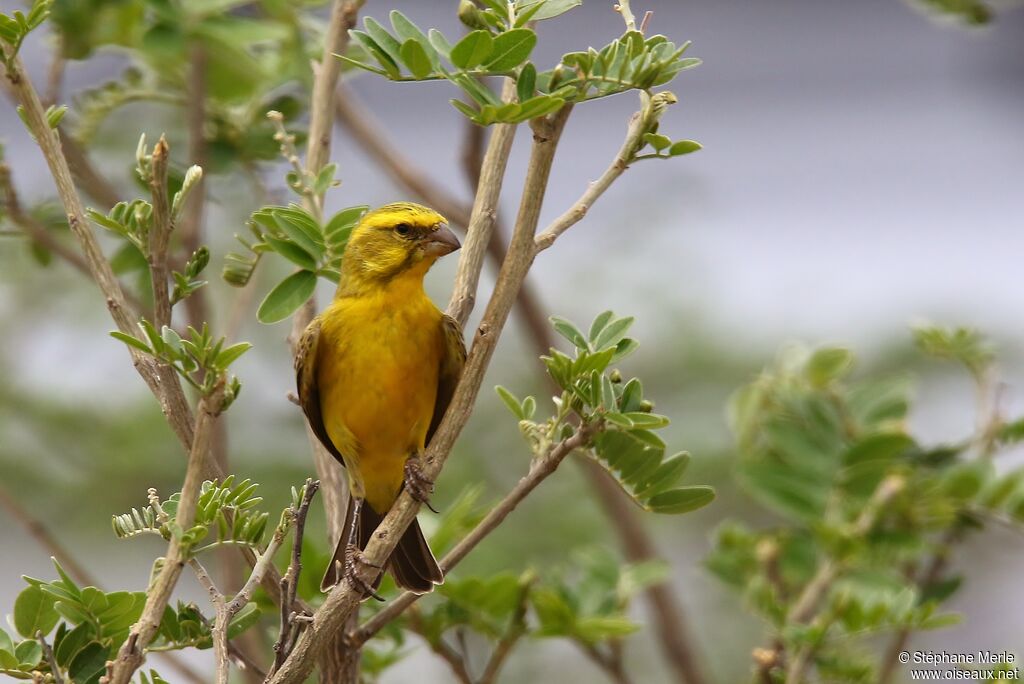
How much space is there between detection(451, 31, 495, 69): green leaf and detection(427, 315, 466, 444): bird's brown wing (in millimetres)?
870

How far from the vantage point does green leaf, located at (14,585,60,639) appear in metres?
2.03

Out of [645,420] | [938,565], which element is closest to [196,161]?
[645,420]

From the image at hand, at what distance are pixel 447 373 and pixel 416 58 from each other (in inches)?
44.9

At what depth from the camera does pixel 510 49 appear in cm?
196

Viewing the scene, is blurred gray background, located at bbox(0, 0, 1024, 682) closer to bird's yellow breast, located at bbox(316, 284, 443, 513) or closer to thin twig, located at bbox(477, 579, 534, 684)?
bird's yellow breast, located at bbox(316, 284, 443, 513)

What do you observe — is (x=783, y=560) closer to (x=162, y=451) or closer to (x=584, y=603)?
(x=584, y=603)

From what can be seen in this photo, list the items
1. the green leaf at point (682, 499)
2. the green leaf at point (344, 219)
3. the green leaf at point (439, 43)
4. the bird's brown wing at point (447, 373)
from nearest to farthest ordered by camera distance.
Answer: the green leaf at point (439, 43) < the green leaf at point (682, 499) < the green leaf at point (344, 219) < the bird's brown wing at point (447, 373)

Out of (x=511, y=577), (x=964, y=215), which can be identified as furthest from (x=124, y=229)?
(x=964, y=215)

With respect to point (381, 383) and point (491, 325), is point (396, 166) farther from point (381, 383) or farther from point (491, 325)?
point (491, 325)

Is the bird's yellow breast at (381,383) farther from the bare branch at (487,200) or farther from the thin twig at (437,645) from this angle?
the bare branch at (487,200)

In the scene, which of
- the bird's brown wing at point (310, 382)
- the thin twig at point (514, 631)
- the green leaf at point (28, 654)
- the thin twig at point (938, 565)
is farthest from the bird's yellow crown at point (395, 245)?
the thin twig at point (938, 565)

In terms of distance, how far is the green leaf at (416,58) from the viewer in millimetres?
1940

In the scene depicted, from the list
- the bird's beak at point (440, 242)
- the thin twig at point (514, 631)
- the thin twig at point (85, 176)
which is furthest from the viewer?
the bird's beak at point (440, 242)

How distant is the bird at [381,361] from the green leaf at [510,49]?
0.95 meters
